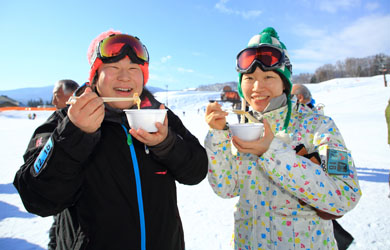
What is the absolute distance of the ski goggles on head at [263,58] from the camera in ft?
6.23

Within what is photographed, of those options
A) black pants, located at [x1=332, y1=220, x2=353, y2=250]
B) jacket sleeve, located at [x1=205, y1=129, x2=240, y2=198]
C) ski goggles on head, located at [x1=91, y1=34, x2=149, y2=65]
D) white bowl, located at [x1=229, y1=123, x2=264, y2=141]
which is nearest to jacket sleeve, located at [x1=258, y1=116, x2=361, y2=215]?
white bowl, located at [x1=229, y1=123, x2=264, y2=141]

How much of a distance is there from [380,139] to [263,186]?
480 inches

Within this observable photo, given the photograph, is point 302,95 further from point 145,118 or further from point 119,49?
point 145,118

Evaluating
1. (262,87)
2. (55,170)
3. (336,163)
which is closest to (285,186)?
(336,163)

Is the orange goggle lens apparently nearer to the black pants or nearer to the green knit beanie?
the green knit beanie

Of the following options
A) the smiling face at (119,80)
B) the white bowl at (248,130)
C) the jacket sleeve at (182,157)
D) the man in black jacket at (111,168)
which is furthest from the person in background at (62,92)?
the white bowl at (248,130)

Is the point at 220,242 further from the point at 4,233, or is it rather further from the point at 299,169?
the point at 4,233

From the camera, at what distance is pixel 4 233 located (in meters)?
3.47

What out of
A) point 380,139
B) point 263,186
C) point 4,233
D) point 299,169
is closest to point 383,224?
point 263,186

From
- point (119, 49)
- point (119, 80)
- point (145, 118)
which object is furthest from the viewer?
Answer: point (119, 49)

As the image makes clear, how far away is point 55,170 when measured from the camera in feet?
4.31

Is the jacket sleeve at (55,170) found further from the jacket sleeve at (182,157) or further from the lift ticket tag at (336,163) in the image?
the lift ticket tag at (336,163)

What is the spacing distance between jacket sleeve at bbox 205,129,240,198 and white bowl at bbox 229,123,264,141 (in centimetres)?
36

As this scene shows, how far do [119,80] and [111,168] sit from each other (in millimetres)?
673
